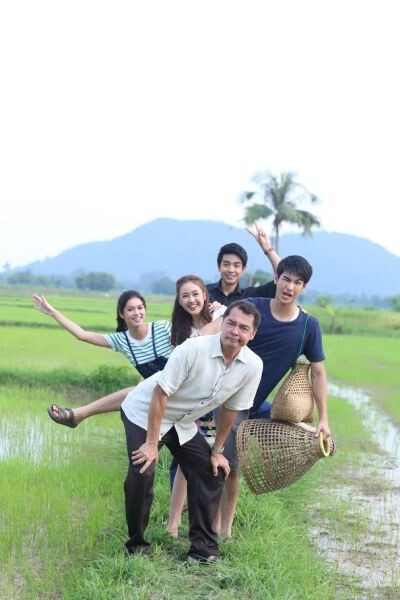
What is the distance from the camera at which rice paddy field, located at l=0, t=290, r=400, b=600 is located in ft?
11.0

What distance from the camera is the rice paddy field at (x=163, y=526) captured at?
3.35 meters

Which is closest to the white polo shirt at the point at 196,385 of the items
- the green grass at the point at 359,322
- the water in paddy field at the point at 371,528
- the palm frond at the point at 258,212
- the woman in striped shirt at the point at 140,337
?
the woman in striped shirt at the point at 140,337

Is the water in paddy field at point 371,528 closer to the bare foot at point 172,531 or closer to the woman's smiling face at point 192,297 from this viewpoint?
the bare foot at point 172,531

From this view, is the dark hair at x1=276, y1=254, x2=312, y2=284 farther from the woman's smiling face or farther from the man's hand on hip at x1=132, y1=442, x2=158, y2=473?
the man's hand on hip at x1=132, y1=442, x2=158, y2=473

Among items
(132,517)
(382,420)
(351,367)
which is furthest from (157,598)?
(351,367)

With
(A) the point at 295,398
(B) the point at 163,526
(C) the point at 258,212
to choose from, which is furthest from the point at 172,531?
(C) the point at 258,212

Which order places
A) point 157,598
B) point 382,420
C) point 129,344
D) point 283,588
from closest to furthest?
point 157,598, point 283,588, point 129,344, point 382,420

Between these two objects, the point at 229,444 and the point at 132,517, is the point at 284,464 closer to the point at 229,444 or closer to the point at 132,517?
the point at 229,444

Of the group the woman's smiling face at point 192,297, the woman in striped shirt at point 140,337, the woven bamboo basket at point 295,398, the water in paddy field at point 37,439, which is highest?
the woman's smiling face at point 192,297

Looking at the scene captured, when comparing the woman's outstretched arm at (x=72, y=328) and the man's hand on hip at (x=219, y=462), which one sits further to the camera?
the woman's outstretched arm at (x=72, y=328)

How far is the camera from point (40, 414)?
7730 mm

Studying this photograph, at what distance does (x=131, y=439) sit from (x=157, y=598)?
2.19ft

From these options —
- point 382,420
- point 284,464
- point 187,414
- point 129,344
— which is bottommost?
point 382,420

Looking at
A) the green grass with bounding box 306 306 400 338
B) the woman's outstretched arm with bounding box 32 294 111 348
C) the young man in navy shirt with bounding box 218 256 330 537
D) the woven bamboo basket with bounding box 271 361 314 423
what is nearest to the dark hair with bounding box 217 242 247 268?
the young man in navy shirt with bounding box 218 256 330 537
